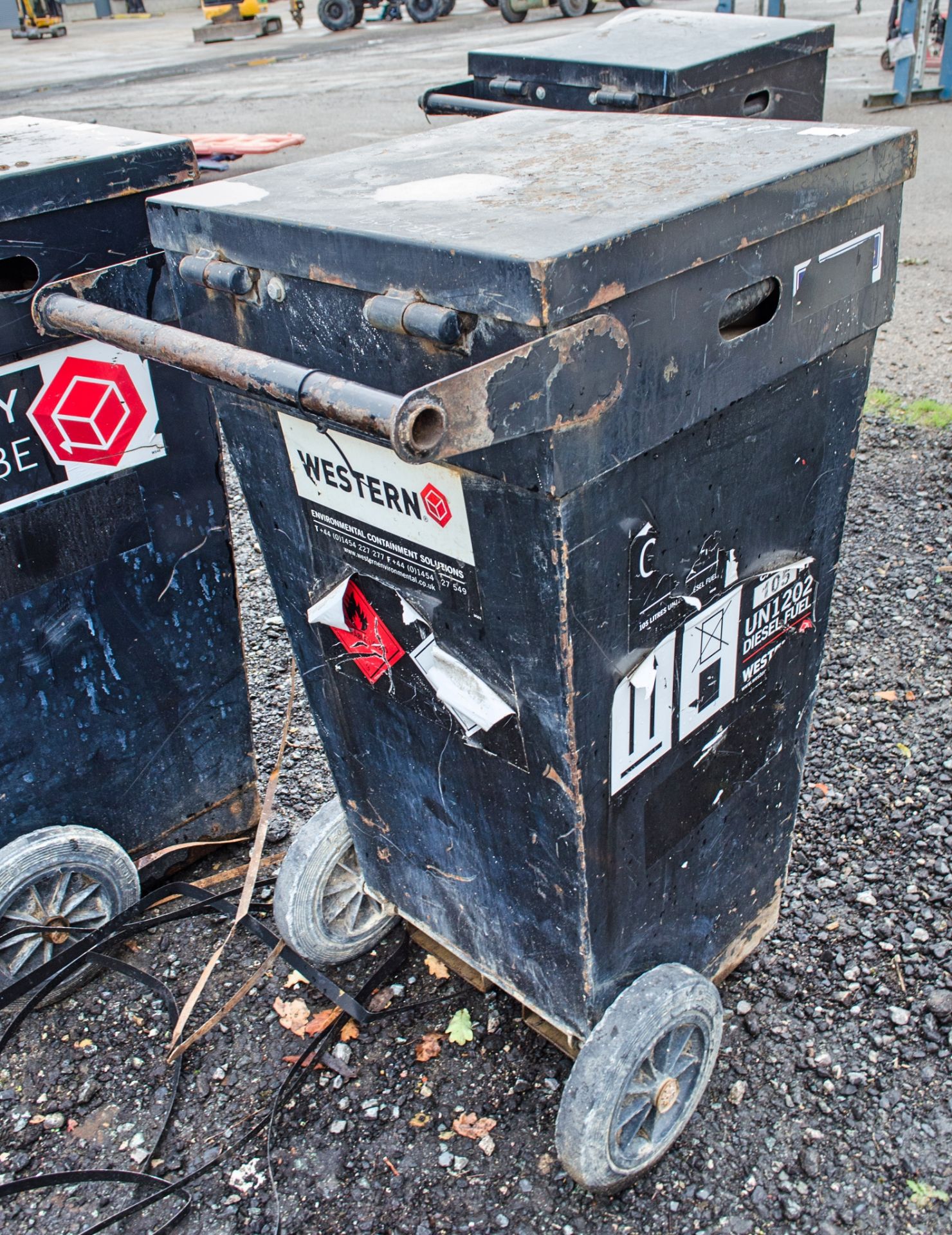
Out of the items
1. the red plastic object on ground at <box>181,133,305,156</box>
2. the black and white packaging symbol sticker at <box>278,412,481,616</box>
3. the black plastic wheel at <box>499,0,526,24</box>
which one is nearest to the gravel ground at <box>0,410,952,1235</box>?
the black and white packaging symbol sticker at <box>278,412,481,616</box>

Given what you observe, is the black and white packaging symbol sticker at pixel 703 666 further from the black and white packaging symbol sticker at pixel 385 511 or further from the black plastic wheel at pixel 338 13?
the black plastic wheel at pixel 338 13

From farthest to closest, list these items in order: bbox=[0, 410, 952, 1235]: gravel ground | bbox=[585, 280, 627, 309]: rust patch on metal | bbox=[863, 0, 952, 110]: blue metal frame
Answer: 1. bbox=[863, 0, 952, 110]: blue metal frame
2. bbox=[0, 410, 952, 1235]: gravel ground
3. bbox=[585, 280, 627, 309]: rust patch on metal

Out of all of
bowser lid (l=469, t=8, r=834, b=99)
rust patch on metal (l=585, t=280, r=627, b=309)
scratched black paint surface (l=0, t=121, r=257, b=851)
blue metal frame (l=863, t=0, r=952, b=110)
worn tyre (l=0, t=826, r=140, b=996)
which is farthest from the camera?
blue metal frame (l=863, t=0, r=952, b=110)

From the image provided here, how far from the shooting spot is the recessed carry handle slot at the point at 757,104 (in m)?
3.54

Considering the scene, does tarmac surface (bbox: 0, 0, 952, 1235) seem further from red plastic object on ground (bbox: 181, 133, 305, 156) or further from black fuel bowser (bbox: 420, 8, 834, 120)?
red plastic object on ground (bbox: 181, 133, 305, 156)

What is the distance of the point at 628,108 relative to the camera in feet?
11.1

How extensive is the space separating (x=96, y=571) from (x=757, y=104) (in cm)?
279

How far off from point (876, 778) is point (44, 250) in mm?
2328

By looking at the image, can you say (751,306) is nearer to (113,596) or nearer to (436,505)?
(436,505)

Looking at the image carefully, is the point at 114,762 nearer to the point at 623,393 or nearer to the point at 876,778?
the point at 623,393

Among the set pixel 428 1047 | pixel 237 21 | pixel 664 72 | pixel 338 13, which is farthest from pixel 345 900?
pixel 237 21

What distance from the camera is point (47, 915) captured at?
2.34 m

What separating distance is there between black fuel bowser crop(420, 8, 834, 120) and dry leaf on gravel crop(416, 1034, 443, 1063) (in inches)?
107

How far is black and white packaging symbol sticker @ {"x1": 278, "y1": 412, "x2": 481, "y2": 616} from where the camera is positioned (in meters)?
1.45
